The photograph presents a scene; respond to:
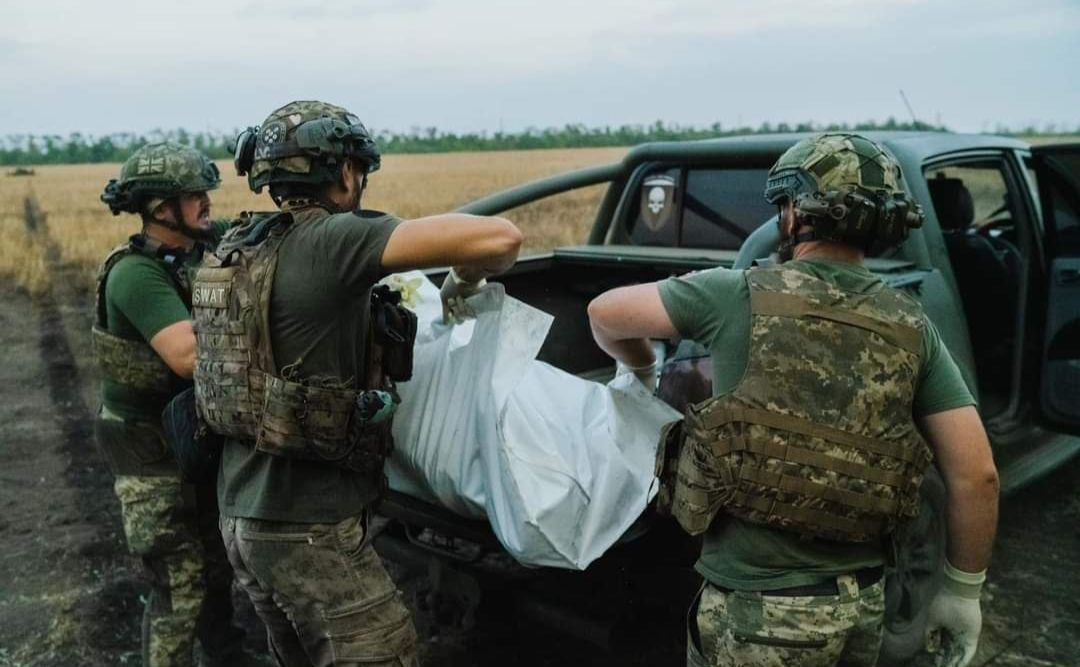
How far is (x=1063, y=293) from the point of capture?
4039 millimetres

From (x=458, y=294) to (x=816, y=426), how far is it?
1.11 m

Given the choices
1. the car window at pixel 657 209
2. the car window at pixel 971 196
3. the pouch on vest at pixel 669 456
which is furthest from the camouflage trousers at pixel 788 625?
the car window at pixel 657 209

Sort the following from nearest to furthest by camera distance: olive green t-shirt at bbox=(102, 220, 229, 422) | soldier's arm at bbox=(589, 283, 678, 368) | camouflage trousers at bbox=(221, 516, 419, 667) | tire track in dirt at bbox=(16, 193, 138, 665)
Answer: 1. soldier's arm at bbox=(589, 283, 678, 368)
2. camouflage trousers at bbox=(221, 516, 419, 667)
3. olive green t-shirt at bbox=(102, 220, 229, 422)
4. tire track in dirt at bbox=(16, 193, 138, 665)

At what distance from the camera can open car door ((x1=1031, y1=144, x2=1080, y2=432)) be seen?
13.1ft

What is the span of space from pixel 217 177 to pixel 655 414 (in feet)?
5.50

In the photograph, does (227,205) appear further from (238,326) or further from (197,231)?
(238,326)

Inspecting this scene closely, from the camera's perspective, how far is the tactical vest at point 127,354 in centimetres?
304

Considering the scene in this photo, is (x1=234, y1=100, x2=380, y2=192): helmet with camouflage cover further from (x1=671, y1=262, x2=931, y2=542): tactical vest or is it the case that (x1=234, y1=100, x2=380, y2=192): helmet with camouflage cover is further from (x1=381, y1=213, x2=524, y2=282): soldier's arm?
(x1=671, y1=262, x2=931, y2=542): tactical vest

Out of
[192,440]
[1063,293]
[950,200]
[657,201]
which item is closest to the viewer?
[192,440]

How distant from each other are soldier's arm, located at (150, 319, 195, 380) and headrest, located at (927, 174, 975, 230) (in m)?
3.23

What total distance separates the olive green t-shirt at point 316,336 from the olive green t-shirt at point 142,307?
0.60m

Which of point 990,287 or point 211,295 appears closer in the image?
point 211,295

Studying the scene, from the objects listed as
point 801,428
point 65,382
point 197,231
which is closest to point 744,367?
point 801,428

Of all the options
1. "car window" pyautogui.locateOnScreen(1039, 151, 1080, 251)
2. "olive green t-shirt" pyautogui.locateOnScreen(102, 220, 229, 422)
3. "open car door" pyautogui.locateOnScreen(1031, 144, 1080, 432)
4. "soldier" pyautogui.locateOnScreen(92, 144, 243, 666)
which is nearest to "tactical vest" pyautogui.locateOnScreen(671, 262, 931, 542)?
"olive green t-shirt" pyautogui.locateOnScreen(102, 220, 229, 422)
